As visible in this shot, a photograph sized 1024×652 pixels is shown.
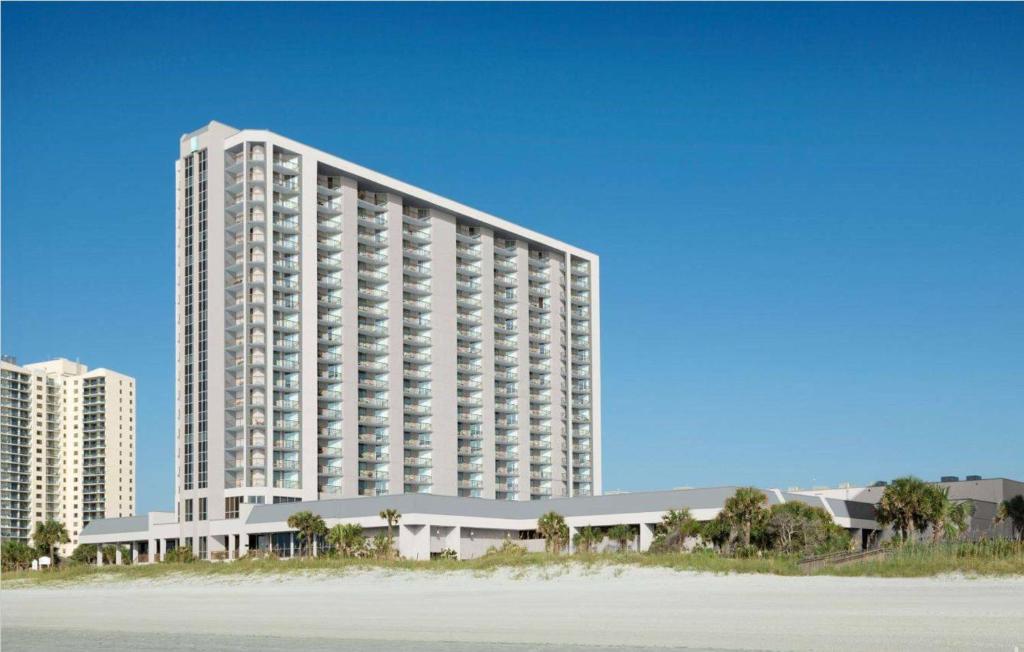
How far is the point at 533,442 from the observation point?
137 metres

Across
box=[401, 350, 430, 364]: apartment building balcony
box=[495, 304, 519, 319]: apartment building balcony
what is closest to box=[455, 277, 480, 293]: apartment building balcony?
box=[495, 304, 519, 319]: apartment building balcony

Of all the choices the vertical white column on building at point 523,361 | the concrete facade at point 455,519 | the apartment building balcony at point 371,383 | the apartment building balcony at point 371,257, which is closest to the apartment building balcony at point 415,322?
the apartment building balcony at point 371,257

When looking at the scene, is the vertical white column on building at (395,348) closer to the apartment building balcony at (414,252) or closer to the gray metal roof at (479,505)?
the apartment building balcony at (414,252)

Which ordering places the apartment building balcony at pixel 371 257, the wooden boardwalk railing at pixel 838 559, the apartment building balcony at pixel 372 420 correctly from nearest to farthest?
the wooden boardwalk railing at pixel 838 559, the apartment building balcony at pixel 372 420, the apartment building balcony at pixel 371 257

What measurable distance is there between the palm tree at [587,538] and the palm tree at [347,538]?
17.5 metres

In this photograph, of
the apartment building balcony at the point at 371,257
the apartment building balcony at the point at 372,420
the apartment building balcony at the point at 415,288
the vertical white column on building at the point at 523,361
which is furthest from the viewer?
→ the vertical white column on building at the point at 523,361

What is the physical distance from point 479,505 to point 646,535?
1580 cm

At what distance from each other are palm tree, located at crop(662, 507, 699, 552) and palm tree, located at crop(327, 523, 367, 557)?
2287cm

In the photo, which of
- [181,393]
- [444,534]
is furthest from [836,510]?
[181,393]

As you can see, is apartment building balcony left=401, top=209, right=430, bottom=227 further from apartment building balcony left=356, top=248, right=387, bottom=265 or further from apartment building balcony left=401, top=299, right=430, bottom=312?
apartment building balcony left=401, top=299, right=430, bottom=312

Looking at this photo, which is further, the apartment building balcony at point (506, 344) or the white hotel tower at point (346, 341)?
the apartment building balcony at point (506, 344)

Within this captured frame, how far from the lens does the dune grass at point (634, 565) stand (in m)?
44.2

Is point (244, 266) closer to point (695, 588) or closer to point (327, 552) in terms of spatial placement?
point (327, 552)

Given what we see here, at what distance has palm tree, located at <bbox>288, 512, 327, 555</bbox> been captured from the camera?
9719 cm
